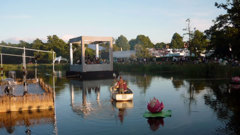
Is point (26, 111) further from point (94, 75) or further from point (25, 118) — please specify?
point (94, 75)

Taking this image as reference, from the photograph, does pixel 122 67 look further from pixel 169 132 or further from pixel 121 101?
pixel 169 132

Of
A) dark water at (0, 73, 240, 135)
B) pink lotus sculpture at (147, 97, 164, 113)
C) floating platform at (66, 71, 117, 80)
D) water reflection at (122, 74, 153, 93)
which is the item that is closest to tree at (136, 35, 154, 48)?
floating platform at (66, 71, 117, 80)

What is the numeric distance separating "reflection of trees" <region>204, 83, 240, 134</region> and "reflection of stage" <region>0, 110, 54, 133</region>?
433 inches

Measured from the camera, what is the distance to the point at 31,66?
9606cm

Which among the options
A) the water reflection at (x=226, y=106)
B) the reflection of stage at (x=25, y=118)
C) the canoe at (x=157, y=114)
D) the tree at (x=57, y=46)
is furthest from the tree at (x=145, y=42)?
the reflection of stage at (x=25, y=118)

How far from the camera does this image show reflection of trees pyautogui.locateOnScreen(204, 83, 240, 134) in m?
14.4

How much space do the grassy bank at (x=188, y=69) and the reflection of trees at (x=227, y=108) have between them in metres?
14.7

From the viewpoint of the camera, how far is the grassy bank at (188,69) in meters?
42.1

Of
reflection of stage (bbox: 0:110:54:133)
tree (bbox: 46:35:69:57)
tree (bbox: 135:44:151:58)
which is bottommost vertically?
reflection of stage (bbox: 0:110:54:133)

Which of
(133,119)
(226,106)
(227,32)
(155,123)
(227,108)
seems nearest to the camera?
(155,123)

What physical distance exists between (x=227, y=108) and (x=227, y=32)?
82.9 feet

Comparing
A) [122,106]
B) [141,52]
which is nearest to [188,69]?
[141,52]

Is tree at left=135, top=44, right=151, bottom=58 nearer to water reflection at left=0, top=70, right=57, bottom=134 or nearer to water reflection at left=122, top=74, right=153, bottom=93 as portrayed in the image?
water reflection at left=122, top=74, right=153, bottom=93

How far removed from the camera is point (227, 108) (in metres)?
19.4
